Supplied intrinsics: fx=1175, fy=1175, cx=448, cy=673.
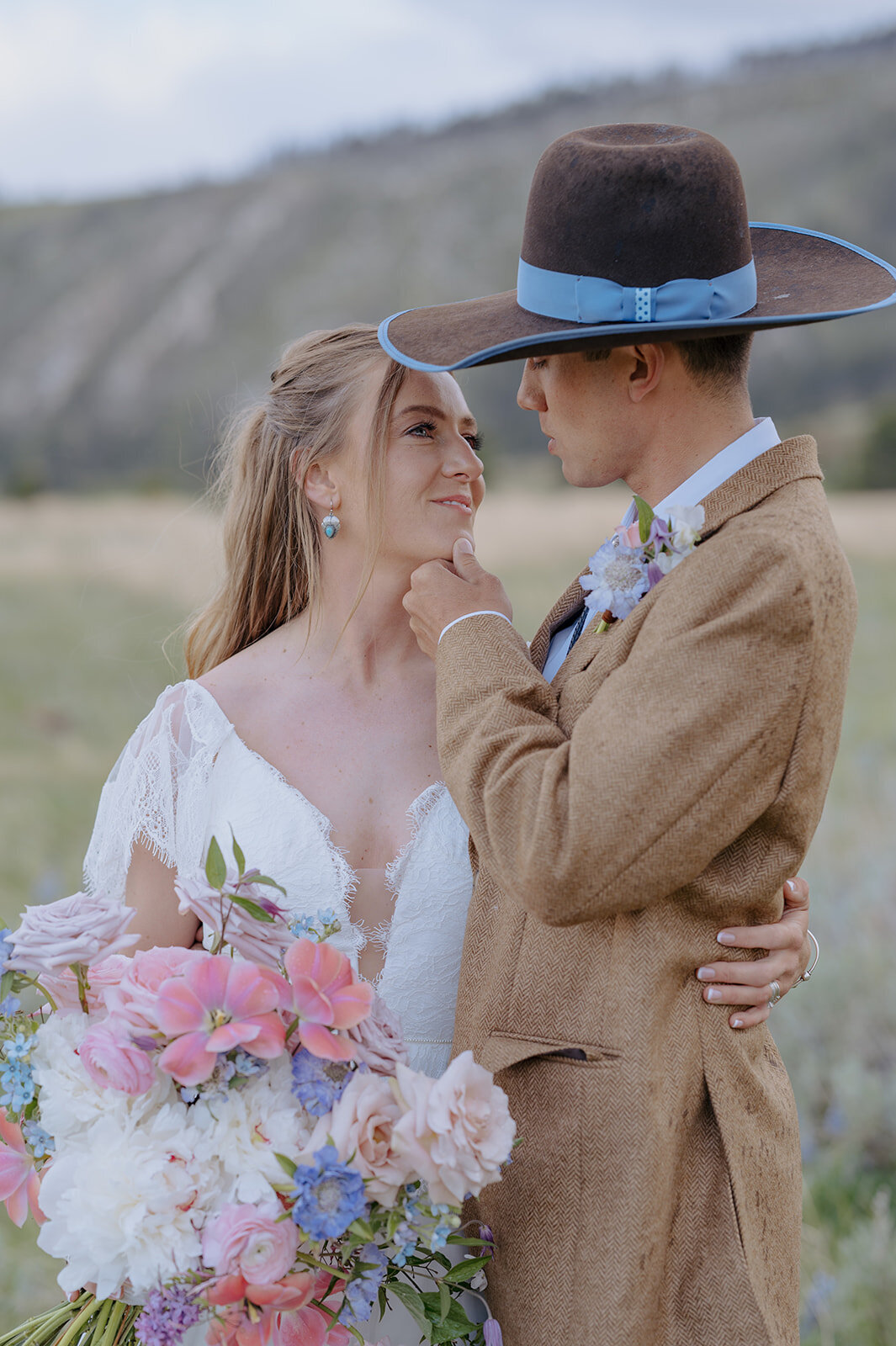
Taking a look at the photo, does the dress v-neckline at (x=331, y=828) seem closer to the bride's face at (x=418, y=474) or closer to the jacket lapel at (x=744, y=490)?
the bride's face at (x=418, y=474)

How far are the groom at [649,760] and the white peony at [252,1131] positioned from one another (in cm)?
39

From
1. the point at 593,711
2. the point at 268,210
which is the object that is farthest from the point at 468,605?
the point at 268,210

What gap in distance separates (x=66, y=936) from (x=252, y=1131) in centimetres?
34

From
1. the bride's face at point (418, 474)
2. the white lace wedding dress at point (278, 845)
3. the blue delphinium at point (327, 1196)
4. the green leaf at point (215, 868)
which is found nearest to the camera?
the blue delphinium at point (327, 1196)

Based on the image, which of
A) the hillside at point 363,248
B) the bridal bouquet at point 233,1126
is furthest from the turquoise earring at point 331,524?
the hillside at point 363,248

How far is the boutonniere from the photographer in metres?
1.64

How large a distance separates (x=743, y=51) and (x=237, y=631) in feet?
194

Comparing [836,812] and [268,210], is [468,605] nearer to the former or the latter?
[836,812]

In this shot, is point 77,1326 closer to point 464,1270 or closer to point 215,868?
point 464,1270

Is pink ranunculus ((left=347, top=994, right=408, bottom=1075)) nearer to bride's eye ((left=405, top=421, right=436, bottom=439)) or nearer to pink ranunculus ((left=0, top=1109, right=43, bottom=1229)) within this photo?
pink ranunculus ((left=0, top=1109, right=43, bottom=1229))

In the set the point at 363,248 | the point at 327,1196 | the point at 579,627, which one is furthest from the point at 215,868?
the point at 363,248

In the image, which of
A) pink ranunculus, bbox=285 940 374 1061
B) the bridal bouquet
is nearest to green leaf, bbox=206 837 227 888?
the bridal bouquet

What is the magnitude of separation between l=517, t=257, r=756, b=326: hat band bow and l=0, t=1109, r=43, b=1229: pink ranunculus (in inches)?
54.5

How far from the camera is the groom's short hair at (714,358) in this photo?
173cm
